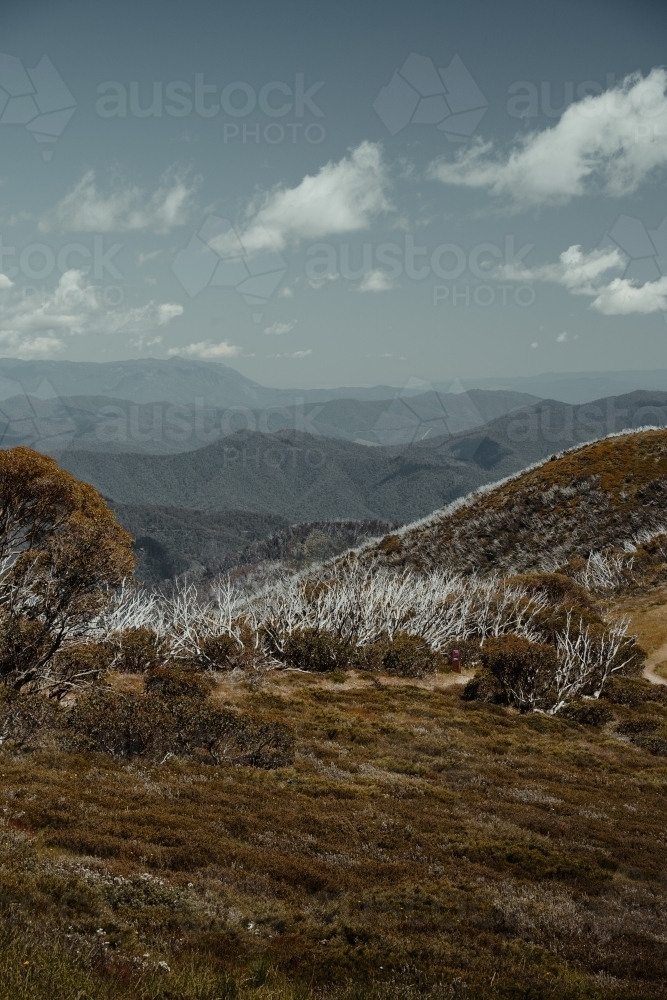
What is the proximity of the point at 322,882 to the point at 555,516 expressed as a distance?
6169cm

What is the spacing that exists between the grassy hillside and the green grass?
4594cm

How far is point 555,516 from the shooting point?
217 ft

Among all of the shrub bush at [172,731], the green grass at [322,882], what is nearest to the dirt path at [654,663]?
the green grass at [322,882]

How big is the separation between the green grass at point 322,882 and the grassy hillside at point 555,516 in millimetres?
45940

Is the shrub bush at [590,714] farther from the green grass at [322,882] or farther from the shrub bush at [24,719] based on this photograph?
the shrub bush at [24,719]

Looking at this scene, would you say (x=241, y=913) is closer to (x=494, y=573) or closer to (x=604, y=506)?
(x=494, y=573)

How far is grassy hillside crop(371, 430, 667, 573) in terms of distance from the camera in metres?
61.1

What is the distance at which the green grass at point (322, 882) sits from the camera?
631 centimetres

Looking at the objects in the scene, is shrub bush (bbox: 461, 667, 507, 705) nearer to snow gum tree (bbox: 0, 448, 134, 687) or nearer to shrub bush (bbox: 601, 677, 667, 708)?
shrub bush (bbox: 601, 677, 667, 708)

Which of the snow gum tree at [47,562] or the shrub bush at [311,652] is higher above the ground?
the snow gum tree at [47,562]

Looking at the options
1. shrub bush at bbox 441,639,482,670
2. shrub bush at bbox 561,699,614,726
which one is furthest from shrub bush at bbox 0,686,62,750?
shrub bush at bbox 441,639,482,670

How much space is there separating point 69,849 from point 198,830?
7.17ft

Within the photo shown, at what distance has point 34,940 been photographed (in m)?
5.90

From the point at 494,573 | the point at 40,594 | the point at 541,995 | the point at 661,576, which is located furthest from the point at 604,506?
the point at 541,995
